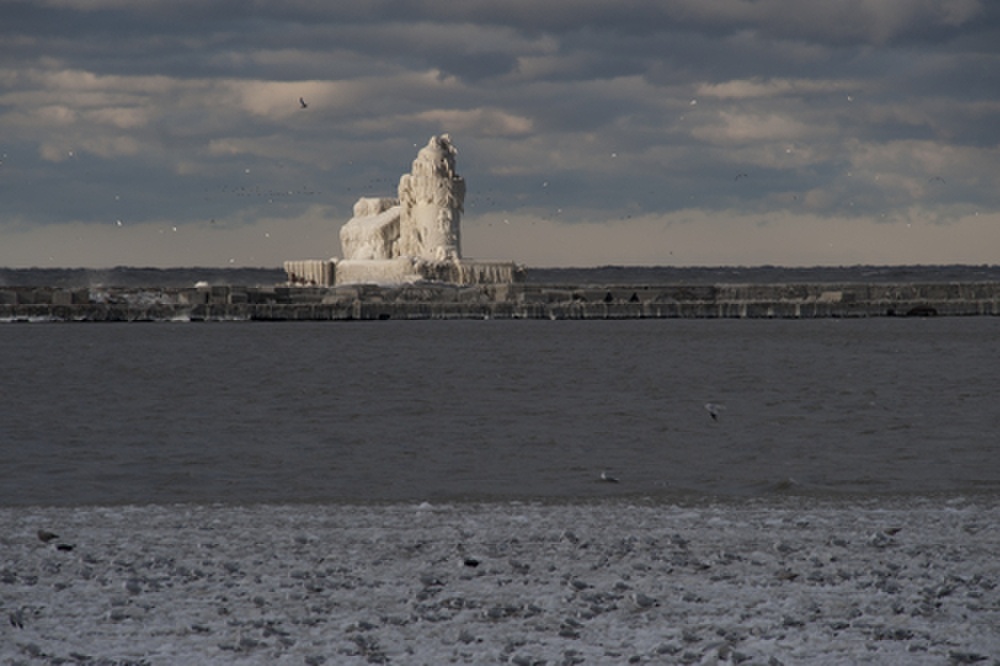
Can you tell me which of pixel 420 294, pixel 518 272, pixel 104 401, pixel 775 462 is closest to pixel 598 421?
pixel 775 462

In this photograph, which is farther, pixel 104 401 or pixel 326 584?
pixel 104 401

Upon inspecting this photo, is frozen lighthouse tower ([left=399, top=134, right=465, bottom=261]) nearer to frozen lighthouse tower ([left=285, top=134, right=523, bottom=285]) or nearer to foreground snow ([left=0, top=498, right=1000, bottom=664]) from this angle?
frozen lighthouse tower ([left=285, top=134, right=523, bottom=285])

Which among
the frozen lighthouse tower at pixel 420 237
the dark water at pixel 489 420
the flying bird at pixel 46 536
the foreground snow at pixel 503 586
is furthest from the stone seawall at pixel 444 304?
the flying bird at pixel 46 536

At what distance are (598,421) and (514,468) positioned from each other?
4.45 metres

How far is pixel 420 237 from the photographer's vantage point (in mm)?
51656

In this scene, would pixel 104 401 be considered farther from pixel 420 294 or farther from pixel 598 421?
pixel 420 294

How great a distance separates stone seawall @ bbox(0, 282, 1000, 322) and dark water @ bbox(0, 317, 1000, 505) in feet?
48.1

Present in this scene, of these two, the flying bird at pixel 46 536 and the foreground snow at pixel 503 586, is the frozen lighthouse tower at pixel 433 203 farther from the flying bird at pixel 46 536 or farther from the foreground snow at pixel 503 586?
the flying bird at pixel 46 536

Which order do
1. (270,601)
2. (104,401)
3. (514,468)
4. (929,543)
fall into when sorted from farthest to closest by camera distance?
(104,401), (514,468), (929,543), (270,601)

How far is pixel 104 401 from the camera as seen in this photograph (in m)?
19.7

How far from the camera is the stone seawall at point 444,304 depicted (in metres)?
49.2

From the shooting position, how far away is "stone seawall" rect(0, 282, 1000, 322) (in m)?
49.2

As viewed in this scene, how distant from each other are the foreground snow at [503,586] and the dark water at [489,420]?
1.68 meters

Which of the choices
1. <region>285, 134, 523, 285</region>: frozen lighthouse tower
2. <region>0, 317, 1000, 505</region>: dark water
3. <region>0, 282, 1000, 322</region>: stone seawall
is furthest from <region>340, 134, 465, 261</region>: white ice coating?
<region>0, 317, 1000, 505</region>: dark water
